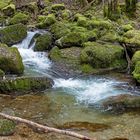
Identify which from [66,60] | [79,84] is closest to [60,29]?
[66,60]

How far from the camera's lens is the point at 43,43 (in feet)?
47.1

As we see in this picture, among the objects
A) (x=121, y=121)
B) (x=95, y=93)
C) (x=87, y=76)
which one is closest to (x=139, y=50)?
(x=87, y=76)

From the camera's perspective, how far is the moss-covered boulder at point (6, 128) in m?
7.28

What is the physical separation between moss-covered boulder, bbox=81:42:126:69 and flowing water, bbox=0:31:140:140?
2.58 feet

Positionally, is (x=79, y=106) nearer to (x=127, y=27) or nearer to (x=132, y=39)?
(x=132, y=39)

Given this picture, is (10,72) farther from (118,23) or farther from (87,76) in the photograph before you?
(118,23)

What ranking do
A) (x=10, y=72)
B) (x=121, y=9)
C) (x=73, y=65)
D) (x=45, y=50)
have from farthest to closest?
(x=121, y=9), (x=45, y=50), (x=73, y=65), (x=10, y=72)

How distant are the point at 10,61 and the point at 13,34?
3685 millimetres

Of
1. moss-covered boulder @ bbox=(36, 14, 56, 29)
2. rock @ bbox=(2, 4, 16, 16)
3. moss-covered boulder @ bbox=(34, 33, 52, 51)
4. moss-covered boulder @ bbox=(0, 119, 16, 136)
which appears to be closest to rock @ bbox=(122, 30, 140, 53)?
moss-covered boulder @ bbox=(34, 33, 52, 51)

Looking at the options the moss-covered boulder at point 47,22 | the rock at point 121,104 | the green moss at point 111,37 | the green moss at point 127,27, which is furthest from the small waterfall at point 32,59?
the green moss at point 127,27

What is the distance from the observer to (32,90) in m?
10.6

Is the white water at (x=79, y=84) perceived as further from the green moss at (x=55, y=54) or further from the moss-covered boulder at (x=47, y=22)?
the moss-covered boulder at (x=47, y=22)

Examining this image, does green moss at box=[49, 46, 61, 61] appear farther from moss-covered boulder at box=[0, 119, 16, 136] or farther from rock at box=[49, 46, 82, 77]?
moss-covered boulder at box=[0, 119, 16, 136]

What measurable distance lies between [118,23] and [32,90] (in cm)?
775
